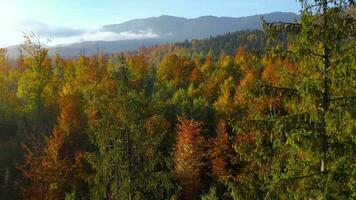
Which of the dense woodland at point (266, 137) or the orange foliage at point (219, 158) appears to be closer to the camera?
the dense woodland at point (266, 137)

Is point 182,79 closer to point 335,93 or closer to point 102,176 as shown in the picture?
point 102,176

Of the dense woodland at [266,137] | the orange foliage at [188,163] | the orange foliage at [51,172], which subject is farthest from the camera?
the orange foliage at [188,163]

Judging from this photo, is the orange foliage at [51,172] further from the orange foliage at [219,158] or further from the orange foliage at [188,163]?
the orange foliage at [219,158]

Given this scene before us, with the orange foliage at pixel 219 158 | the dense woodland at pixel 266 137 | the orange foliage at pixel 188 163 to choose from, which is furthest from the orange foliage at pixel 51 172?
the orange foliage at pixel 219 158

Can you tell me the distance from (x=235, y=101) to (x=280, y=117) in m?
50.8

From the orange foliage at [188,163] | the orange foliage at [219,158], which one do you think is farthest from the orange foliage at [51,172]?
the orange foliage at [219,158]

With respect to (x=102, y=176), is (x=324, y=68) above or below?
above

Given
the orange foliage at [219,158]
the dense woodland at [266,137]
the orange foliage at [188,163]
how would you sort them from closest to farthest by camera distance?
the dense woodland at [266,137]
the orange foliage at [188,163]
the orange foliage at [219,158]

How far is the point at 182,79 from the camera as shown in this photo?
91.4 metres

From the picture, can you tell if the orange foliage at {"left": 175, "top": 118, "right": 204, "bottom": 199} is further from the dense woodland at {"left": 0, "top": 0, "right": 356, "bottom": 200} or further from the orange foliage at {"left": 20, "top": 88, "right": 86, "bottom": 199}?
the orange foliage at {"left": 20, "top": 88, "right": 86, "bottom": 199}

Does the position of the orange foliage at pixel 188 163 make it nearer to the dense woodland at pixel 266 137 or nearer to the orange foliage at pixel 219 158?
the dense woodland at pixel 266 137

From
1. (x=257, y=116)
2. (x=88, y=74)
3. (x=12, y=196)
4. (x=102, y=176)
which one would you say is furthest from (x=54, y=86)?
(x=257, y=116)

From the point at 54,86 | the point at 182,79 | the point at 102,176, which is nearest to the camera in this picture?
the point at 102,176

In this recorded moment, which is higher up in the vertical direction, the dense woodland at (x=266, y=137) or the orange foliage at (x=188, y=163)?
the dense woodland at (x=266, y=137)
